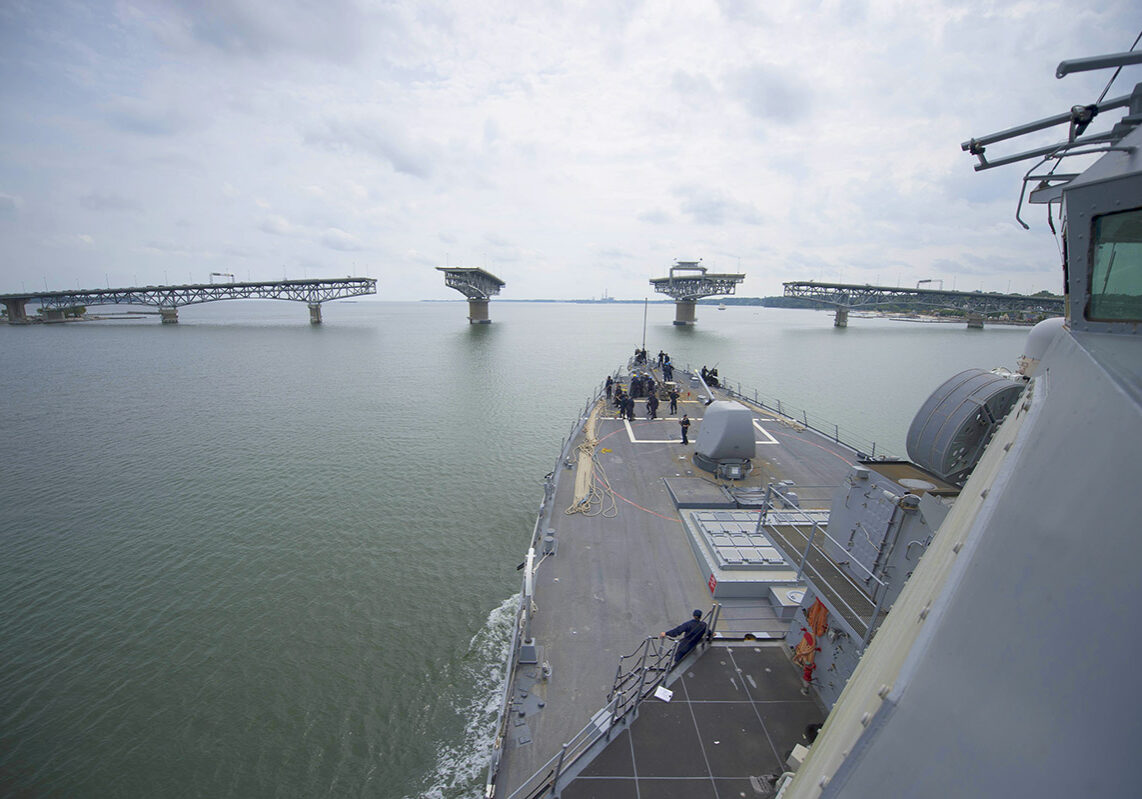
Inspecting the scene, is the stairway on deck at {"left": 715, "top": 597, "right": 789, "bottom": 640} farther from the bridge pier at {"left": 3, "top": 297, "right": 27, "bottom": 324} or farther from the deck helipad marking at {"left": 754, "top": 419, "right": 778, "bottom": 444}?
the bridge pier at {"left": 3, "top": 297, "right": 27, "bottom": 324}

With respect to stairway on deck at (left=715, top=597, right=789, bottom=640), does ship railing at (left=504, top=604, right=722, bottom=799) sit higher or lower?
higher

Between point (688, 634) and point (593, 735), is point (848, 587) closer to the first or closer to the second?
point (688, 634)

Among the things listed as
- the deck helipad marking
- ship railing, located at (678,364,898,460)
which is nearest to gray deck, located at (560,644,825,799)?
the deck helipad marking

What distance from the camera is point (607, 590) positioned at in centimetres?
1068

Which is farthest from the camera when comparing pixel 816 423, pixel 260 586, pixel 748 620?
pixel 816 423

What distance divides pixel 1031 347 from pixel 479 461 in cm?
2112

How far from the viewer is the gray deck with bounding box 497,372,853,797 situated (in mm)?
7555

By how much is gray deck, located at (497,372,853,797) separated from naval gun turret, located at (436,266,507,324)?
99085 millimetres

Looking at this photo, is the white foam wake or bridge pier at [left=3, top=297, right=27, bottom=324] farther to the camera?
bridge pier at [left=3, top=297, right=27, bottom=324]

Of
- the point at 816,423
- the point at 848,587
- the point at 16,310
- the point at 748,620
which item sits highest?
the point at 16,310

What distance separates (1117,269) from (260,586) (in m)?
18.0

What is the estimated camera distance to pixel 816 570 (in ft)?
24.6

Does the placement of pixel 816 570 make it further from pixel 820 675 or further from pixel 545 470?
pixel 545 470

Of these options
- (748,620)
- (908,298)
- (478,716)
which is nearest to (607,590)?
(748,620)
